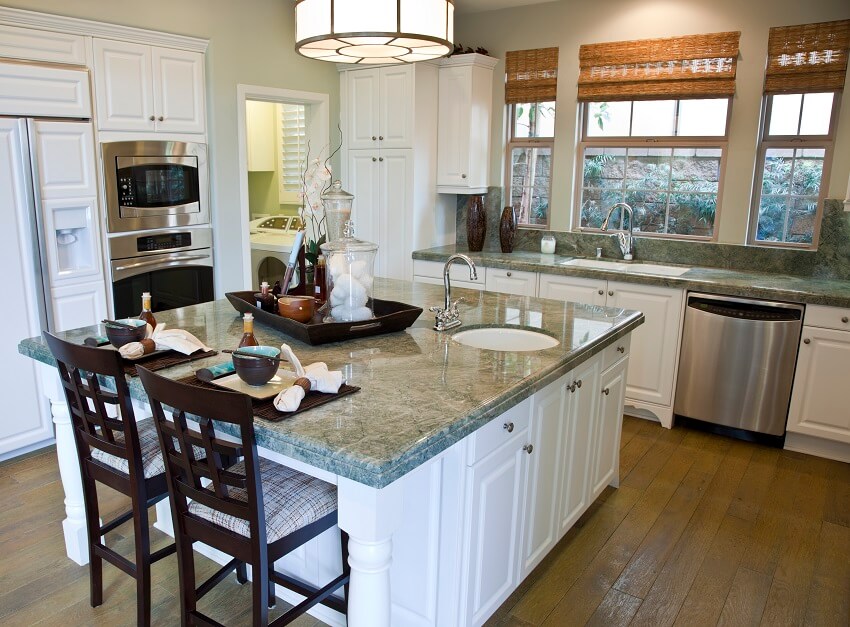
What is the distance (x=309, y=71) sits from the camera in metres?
4.83

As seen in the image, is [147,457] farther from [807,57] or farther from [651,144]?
[807,57]

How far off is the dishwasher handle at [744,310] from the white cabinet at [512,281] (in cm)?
102

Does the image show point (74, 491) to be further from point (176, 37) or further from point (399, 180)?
point (399, 180)

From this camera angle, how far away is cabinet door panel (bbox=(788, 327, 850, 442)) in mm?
3466

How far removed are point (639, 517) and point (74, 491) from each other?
2.37 m

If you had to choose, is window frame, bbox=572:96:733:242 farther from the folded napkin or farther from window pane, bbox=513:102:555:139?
the folded napkin

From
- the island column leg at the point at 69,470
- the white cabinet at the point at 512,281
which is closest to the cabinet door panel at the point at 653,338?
the white cabinet at the point at 512,281

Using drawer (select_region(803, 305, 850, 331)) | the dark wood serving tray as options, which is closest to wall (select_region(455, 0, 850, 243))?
drawer (select_region(803, 305, 850, 331))

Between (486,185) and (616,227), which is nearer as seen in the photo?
(616,227)

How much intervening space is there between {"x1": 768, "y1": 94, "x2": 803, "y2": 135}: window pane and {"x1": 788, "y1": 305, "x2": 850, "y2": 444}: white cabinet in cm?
124

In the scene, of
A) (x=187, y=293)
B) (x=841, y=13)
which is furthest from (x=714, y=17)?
(x=187, y=293)

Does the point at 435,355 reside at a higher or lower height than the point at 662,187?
lower

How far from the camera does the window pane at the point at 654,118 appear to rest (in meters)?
4.44

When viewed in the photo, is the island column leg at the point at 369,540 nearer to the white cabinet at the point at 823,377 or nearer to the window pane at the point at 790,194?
the white cabinet at the point at 823,377
